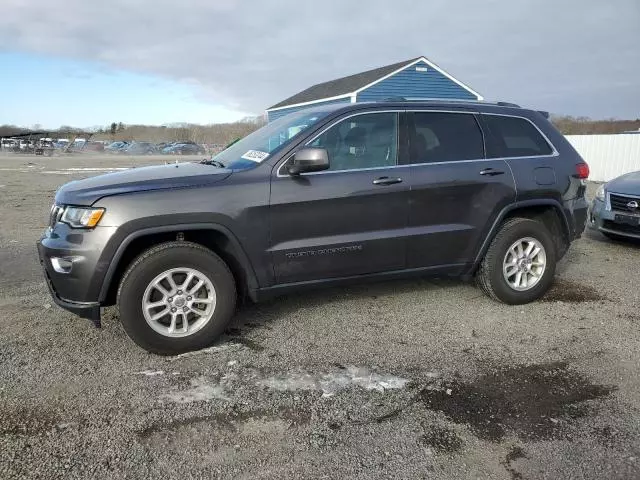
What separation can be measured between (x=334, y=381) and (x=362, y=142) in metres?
1.99

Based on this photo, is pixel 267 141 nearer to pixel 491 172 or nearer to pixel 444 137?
pixel 444 137

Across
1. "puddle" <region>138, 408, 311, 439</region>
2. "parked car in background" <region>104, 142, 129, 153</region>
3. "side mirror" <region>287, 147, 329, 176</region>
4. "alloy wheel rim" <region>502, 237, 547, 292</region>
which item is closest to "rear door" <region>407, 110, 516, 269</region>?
"alloy wheel rim" <region>502, 237, 547, 292</region>

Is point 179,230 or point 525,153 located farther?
point 525,153

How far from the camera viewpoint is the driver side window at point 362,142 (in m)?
4.18

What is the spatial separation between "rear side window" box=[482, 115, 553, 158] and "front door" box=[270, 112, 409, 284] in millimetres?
1009

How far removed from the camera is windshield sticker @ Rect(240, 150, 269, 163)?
4.03 meters

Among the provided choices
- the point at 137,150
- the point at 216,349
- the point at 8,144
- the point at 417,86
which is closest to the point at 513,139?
the point at 216,349

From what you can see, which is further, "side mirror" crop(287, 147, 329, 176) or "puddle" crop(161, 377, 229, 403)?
"side mirror" crop(287, 147, 329, 176)

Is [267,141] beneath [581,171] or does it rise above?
above

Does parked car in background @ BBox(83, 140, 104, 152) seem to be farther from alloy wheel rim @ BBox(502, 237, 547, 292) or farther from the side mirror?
alloy wheel rim @ BBox(502, 237, 547, 292)

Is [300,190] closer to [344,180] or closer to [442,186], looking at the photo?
[344,180]

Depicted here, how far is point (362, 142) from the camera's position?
4.29 metres

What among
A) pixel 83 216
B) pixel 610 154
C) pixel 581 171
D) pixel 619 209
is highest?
pixel 610 154

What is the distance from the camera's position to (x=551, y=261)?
16.3 ft
